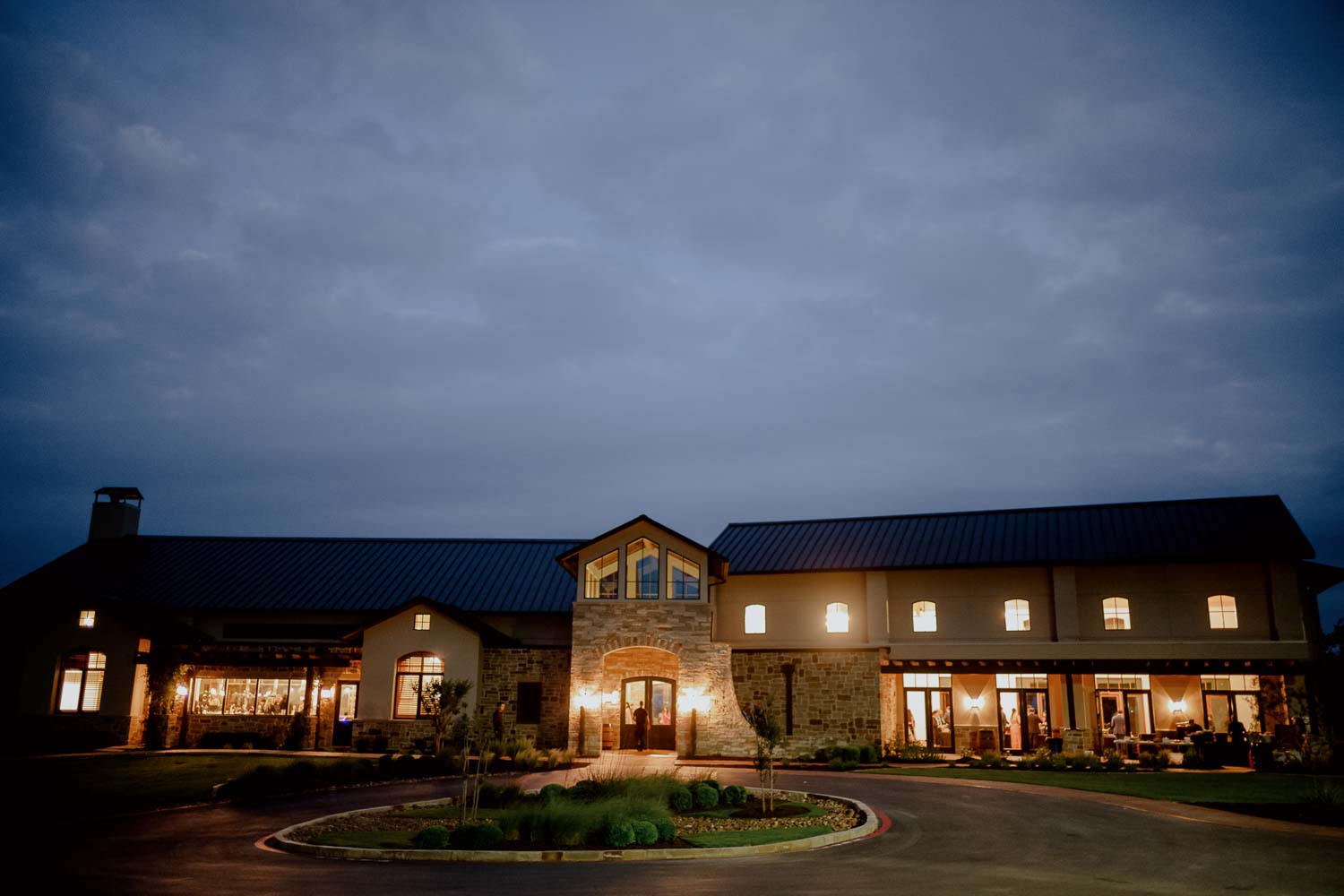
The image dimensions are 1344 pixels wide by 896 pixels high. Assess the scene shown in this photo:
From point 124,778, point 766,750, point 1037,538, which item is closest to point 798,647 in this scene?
point 1037,538

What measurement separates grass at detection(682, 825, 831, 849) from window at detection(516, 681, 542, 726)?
18.5m

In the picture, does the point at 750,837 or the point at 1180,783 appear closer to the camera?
the point at 750,837

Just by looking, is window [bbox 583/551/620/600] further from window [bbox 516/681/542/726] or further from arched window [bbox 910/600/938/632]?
arched window [bbox 910/600/938/632]

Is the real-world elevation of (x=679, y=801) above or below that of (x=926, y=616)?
below

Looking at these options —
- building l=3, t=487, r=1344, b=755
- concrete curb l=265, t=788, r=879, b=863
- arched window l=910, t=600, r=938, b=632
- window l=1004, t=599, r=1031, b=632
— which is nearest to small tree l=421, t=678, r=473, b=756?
building l=3, t=487, r=1344, b=755

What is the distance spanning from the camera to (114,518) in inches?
1563

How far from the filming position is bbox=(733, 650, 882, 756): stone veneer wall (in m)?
30.6

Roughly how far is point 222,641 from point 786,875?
27551 millimetres

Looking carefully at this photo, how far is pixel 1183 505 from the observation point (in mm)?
32125

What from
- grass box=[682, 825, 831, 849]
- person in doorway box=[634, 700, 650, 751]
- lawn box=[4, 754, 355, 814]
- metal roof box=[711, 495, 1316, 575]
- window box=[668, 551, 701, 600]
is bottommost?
lawn box=[4, 754, 355, 814]

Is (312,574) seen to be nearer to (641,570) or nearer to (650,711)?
(641,570)

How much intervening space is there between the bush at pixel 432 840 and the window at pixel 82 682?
2357cm

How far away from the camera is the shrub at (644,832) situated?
1330cm

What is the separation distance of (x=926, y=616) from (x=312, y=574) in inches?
909
